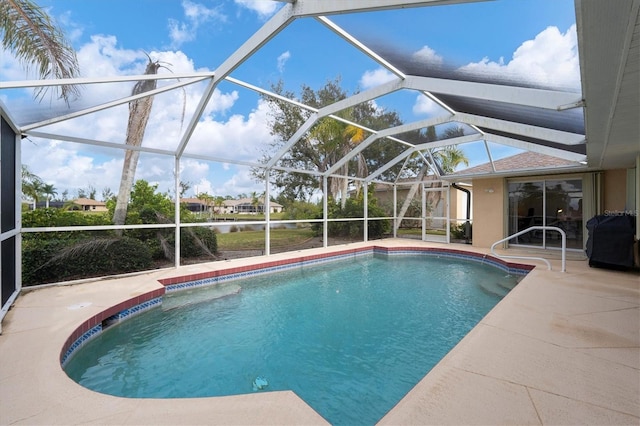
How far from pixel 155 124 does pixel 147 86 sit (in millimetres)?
2934

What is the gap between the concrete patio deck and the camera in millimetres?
2010

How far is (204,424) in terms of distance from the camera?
1.93 m

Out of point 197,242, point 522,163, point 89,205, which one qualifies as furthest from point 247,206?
point 522,163

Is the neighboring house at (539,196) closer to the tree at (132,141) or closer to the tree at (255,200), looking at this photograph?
the tree at (255,200)

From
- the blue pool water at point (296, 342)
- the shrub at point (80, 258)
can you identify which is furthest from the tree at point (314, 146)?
the shrub at point (80, 258)

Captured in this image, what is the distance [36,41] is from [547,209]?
46.0 feet

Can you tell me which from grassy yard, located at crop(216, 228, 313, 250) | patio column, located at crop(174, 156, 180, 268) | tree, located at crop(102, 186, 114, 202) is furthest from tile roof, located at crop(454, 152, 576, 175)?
tree, located at crop(102, 186, 114, 202)

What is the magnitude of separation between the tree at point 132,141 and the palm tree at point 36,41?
6.97 ft

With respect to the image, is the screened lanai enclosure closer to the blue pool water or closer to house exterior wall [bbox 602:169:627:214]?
house exterior wall [bbox 602:169:627:214]

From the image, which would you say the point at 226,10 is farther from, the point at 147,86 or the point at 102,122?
the point at 102,122

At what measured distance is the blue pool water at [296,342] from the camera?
3.02 m

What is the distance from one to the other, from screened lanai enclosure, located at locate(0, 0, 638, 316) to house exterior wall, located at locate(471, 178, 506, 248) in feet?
2.32

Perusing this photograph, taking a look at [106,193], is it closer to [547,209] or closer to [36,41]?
[36,41]

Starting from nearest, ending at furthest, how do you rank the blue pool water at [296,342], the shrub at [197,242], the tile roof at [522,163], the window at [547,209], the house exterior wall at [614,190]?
the blue pool water at [296,342] → the house exterior wall at [614,190] → the shrub at [197,242] → the tile roof at [522,163] → the window at [547,209]
